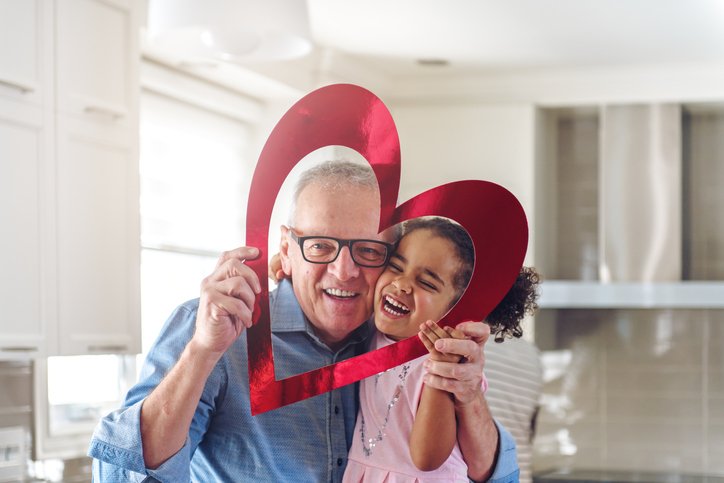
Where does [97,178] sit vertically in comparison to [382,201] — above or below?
above

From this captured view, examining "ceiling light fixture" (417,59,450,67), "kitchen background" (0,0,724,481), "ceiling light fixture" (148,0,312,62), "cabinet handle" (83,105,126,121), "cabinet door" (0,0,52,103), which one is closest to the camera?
"ceiling light fixture" (148,0,312,62)

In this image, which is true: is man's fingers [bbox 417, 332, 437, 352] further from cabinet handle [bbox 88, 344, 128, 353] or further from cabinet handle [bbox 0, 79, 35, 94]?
cabinet handle [bbox 88, 344, 128, 353]

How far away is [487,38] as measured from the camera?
137 inches

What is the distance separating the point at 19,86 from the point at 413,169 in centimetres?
214

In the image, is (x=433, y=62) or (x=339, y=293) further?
(x=433, y=62)

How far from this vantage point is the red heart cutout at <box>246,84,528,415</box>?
3.53 feet

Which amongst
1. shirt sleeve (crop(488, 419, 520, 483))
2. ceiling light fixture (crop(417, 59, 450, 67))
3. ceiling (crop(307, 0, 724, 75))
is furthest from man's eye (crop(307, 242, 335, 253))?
ceiling light fixture (crop(417, 59, 450, 67))

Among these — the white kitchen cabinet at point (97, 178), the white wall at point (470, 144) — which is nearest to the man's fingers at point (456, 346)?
the white kitchen cabinet at point (97, 178)

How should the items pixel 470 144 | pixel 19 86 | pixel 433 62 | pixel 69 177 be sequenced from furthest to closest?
1. pixel 470 144
2. pixel 433 62
3. pixel 69 177
4. pixel 19 86

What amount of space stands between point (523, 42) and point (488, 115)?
0.59 meters

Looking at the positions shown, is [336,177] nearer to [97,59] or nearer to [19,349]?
[19,349]

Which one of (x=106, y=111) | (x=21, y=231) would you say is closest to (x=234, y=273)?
(x=21, y=231)

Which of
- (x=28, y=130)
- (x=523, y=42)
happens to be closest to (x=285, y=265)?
(x=28, y=130)

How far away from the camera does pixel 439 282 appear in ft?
3.52
